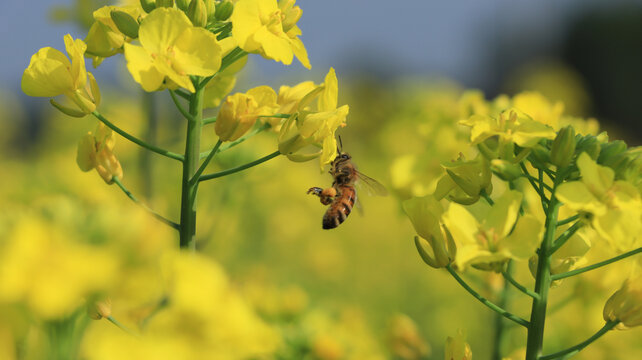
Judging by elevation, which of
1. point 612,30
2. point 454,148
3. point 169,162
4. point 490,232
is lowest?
point 612,30

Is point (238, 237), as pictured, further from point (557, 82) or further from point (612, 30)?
point (612, 30)

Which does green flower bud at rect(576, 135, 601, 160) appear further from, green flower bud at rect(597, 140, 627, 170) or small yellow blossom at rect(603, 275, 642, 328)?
small yellow blossom at rect(603, 275, 642, 328)

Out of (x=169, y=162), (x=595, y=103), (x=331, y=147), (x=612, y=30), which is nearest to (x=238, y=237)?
(x=169, y=162)

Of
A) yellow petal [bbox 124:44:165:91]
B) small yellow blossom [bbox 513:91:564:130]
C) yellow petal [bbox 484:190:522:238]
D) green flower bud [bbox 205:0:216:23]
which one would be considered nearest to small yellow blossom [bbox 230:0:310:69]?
green flower bud [bbox 205:0:216:23]

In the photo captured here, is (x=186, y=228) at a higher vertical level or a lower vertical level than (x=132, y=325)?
higher

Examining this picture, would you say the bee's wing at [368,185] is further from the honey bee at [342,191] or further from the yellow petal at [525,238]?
the yellow petal at [525,238]

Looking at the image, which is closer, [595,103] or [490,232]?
[490,232]
